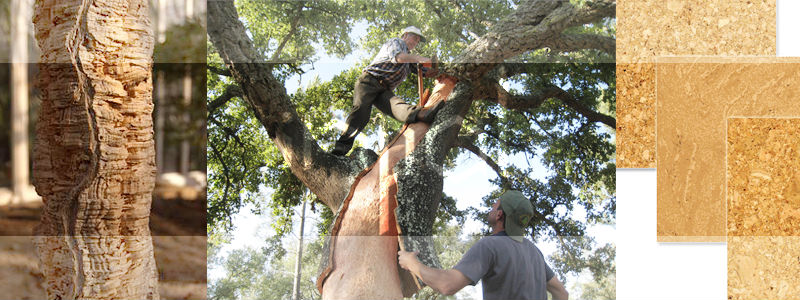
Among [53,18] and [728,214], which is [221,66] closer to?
[53,18]

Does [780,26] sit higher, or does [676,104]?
[780,26]

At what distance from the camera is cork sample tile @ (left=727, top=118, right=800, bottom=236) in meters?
2.81

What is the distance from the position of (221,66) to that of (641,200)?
2.63m

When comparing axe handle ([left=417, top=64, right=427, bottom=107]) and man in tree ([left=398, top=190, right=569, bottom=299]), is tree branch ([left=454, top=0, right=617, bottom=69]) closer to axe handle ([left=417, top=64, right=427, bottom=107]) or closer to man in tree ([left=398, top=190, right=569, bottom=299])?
axe handle ([left=417, top=64, right=427, bottom=107])

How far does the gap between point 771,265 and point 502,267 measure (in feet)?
4.93

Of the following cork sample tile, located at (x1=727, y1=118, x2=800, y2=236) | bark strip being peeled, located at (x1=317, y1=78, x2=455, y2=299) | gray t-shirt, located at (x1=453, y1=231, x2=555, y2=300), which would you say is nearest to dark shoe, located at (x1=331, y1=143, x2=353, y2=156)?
bark strip being peeled, located at (x1=317, y1=78, x2=455, y2=299)

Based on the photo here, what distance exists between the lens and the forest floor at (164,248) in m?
3.36

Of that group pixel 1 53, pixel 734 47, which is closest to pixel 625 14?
pixel 734 47

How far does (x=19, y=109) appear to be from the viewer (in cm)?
381

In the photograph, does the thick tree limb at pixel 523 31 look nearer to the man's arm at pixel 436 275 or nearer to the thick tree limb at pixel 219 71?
the man's arm at pixel 436 275

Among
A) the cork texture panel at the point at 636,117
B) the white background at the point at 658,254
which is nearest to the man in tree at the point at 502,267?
the white background at the point at 658,254

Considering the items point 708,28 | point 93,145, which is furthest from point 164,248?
point 708,28

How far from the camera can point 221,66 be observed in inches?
129

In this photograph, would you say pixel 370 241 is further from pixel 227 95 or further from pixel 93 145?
pixel 93 145
